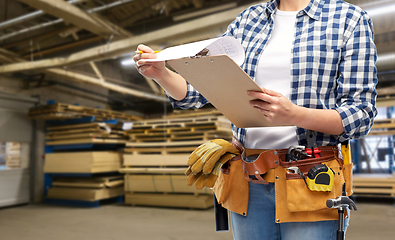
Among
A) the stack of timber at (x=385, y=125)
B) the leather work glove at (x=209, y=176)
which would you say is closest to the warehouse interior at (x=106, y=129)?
the stack of timber at (x=385, y=125)

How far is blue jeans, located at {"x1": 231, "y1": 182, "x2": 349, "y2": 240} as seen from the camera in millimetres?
1002

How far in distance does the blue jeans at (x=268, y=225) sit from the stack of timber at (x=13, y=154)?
8507mm

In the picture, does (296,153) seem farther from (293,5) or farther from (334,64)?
(293,5)

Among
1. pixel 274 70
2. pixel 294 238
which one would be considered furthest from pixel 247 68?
pixel 294 238

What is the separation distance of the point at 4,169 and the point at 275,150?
8.61 m

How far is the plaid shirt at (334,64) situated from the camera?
3.18 ft

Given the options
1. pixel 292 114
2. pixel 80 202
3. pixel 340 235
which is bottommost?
pixel 80 202

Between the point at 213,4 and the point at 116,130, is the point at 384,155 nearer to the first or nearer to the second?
the point at 213,4

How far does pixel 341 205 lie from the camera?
3.14 feet

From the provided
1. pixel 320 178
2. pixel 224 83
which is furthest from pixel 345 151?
pixel 224 83

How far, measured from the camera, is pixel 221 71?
34.4 inches

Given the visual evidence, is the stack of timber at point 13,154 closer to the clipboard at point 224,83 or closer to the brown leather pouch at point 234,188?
the brown leather pouch at point 234,188

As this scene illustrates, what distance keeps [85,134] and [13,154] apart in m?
2.15

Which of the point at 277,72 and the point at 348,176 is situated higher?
the point at 277,72
